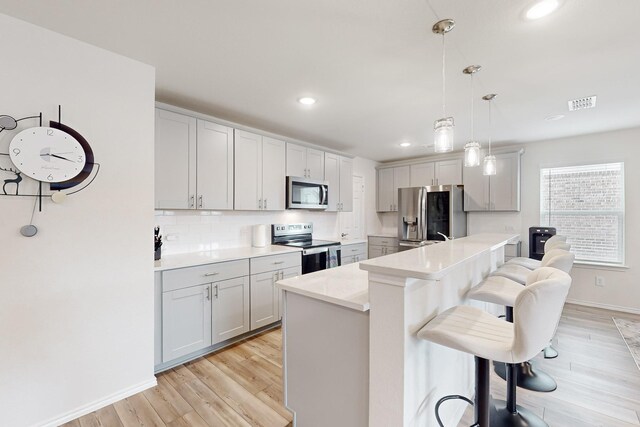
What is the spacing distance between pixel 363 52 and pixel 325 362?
75.3 inches

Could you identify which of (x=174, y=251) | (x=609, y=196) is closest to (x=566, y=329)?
(x=609, y=196)

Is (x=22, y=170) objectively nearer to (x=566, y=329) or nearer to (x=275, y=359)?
(x=275, y=359)

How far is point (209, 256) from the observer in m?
2.82

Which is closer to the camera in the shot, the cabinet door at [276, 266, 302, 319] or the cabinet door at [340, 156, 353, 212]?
the cabinet door at [276, 266, 302, 319]

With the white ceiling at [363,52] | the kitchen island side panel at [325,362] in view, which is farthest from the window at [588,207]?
the kitchen island side panel at [325,362]

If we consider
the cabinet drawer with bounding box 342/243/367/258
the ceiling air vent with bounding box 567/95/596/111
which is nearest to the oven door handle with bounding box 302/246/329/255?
the cabinet drawer with bounding box 342/243/367/258

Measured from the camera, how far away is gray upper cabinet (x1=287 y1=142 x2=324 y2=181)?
3779 millimetres

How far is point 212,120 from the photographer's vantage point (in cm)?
292

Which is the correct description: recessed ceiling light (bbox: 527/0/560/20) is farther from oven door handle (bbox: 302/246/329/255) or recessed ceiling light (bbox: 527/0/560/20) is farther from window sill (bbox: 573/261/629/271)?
window sill (bbox: 573/261/629/271)

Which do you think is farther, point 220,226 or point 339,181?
point 339,181

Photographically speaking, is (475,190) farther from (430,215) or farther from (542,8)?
(542,8)

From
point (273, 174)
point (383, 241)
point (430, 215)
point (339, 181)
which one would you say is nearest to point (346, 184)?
point (339, 181)

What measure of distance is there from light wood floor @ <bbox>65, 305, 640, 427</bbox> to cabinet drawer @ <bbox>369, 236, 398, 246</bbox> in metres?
2.55

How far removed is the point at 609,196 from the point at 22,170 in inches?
232
